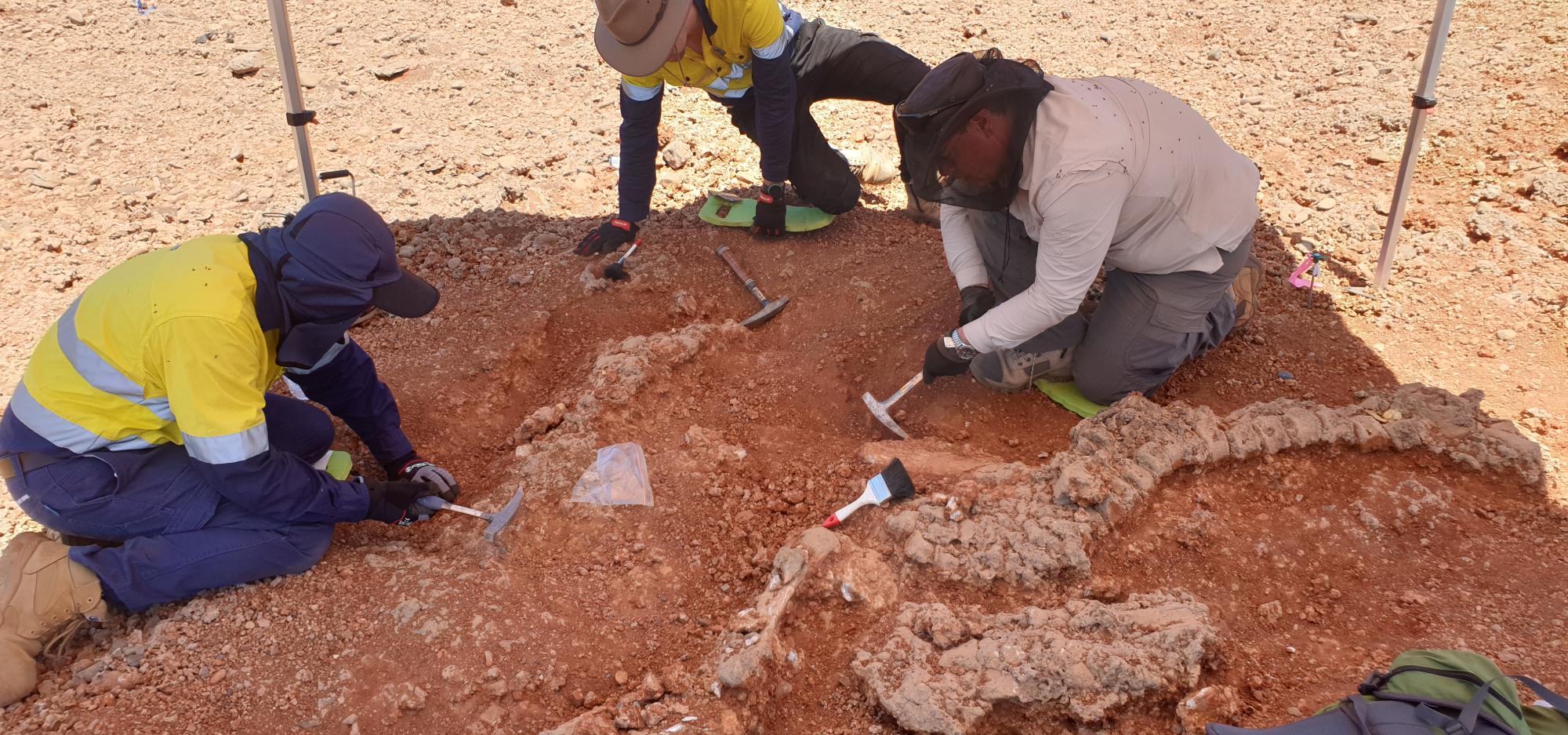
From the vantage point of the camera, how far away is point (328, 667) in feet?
8.77

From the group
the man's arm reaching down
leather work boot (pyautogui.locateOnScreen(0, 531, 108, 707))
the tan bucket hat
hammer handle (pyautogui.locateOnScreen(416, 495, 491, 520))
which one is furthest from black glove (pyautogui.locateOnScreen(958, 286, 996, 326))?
leather work boot (pyautogui.locateOnScreen(0, 531, 108, 707))

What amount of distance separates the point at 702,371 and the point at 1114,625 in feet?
6.78

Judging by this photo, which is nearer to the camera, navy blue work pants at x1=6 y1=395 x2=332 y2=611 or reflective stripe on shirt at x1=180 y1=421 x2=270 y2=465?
reflective stripe on shirt at x1=180 y1=421 x2=270 y2=465

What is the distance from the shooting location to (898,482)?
303 cm

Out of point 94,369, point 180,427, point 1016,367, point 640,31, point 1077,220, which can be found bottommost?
point 1016,367

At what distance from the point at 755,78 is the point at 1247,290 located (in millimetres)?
2391

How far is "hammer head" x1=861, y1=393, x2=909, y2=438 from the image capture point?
12.4ft

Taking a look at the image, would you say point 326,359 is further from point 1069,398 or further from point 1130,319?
point 1130,319

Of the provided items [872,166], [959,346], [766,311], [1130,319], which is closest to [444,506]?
[766,311]

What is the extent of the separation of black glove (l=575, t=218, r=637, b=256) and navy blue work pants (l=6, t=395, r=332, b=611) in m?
2.13

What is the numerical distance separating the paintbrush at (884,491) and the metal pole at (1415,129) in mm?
2776

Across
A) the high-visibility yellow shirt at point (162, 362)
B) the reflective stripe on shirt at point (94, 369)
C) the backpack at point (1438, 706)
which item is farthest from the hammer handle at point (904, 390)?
the reflective stripe on shirt at point (94, 369)

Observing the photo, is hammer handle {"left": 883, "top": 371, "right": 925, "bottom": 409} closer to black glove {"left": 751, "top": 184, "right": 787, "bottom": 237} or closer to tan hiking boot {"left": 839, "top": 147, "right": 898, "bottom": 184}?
black glove {"left": 751, "top": 184, "right": 787, "bottom": 237}

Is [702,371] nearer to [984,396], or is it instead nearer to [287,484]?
[984,396]
